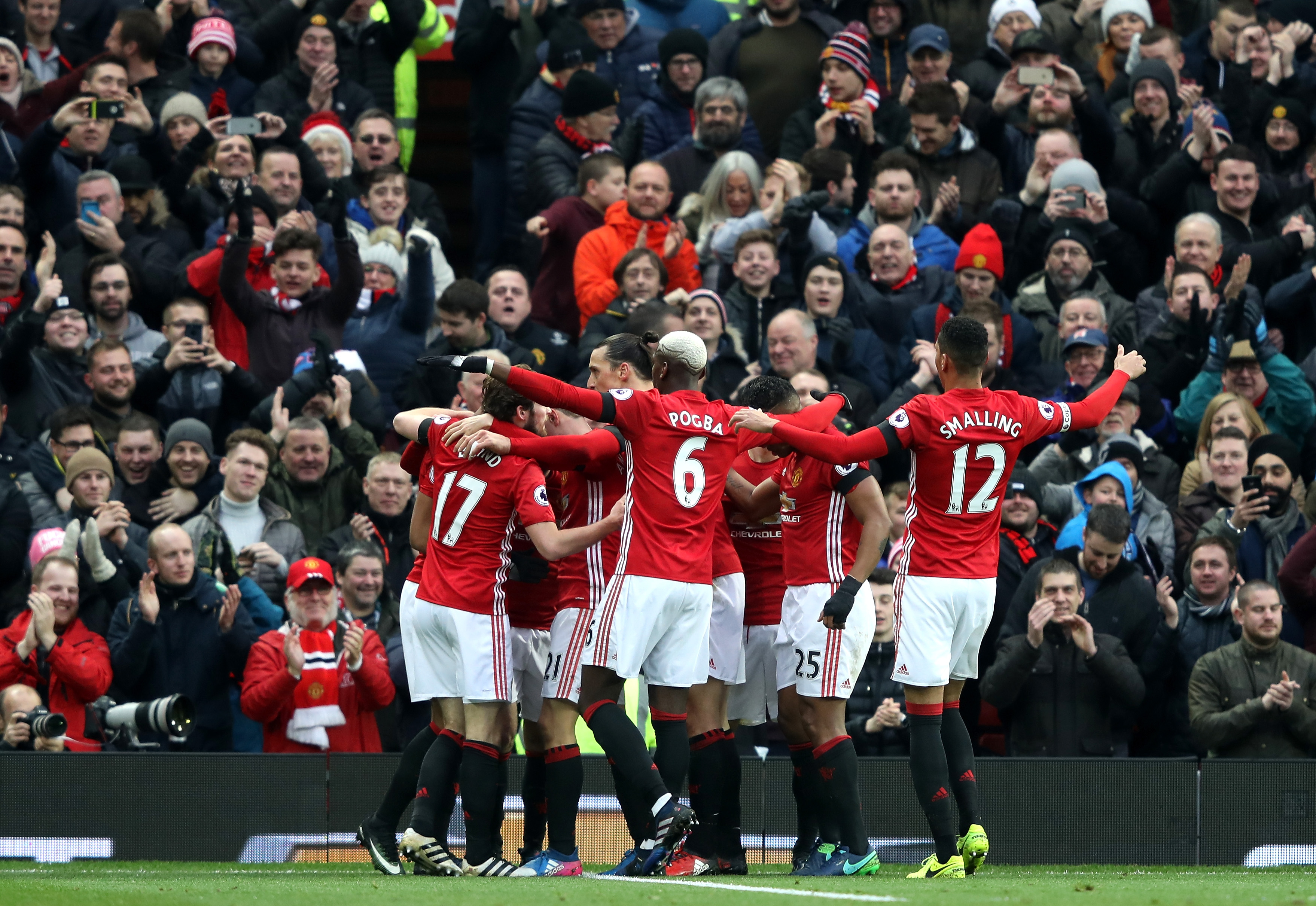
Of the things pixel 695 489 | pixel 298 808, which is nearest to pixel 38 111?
pixel 298 808

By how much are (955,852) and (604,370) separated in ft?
9.29

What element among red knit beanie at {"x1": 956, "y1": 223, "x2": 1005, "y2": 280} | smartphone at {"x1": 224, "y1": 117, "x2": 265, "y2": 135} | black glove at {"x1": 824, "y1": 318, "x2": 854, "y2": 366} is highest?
smartphone at {"x1": 224, "y1": 117, "x2": 265, "y2": 135}

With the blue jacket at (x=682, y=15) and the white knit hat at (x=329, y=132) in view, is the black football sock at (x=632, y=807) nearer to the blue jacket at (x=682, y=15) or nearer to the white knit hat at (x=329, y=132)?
the white knit hat at (x=329, y=132)

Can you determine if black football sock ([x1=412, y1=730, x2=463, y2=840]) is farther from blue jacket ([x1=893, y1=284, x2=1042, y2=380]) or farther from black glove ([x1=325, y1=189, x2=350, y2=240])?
blue jacket ([x1=893, y1=284, x2=1042, y2=380])

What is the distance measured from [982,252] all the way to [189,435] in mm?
5707

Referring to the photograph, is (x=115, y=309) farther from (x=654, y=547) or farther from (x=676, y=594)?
(x=676, y=594)

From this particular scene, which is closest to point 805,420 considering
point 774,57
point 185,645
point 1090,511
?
point 1090,511

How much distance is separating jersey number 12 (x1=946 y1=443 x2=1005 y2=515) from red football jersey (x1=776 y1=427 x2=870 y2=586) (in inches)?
17.6

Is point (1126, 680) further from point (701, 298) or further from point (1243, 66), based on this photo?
point (1243, 66)

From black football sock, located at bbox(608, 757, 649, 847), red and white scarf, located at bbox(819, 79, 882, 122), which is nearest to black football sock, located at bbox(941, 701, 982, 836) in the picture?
black football sock, located at bbox(608, 757, 649, 847)

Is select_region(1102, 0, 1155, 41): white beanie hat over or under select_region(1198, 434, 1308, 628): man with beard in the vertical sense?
over

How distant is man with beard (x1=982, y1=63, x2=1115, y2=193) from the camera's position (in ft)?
48.1

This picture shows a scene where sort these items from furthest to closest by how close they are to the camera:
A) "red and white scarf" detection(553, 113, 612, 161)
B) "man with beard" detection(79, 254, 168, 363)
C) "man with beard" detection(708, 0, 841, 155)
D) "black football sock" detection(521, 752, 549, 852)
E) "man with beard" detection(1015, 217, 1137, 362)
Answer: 1. "man with beard" detection(708, 0, 841, 155)
2. "red and white scarf" detection(553, 113, 612, 161)
3. "man with beard" detection(1015, 217, 1137, 362)
4. "man with beard" detection(79, 254, 168, 363)
5. "black football sock" detection(521, 752, 549, 852)

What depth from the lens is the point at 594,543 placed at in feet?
28.9
